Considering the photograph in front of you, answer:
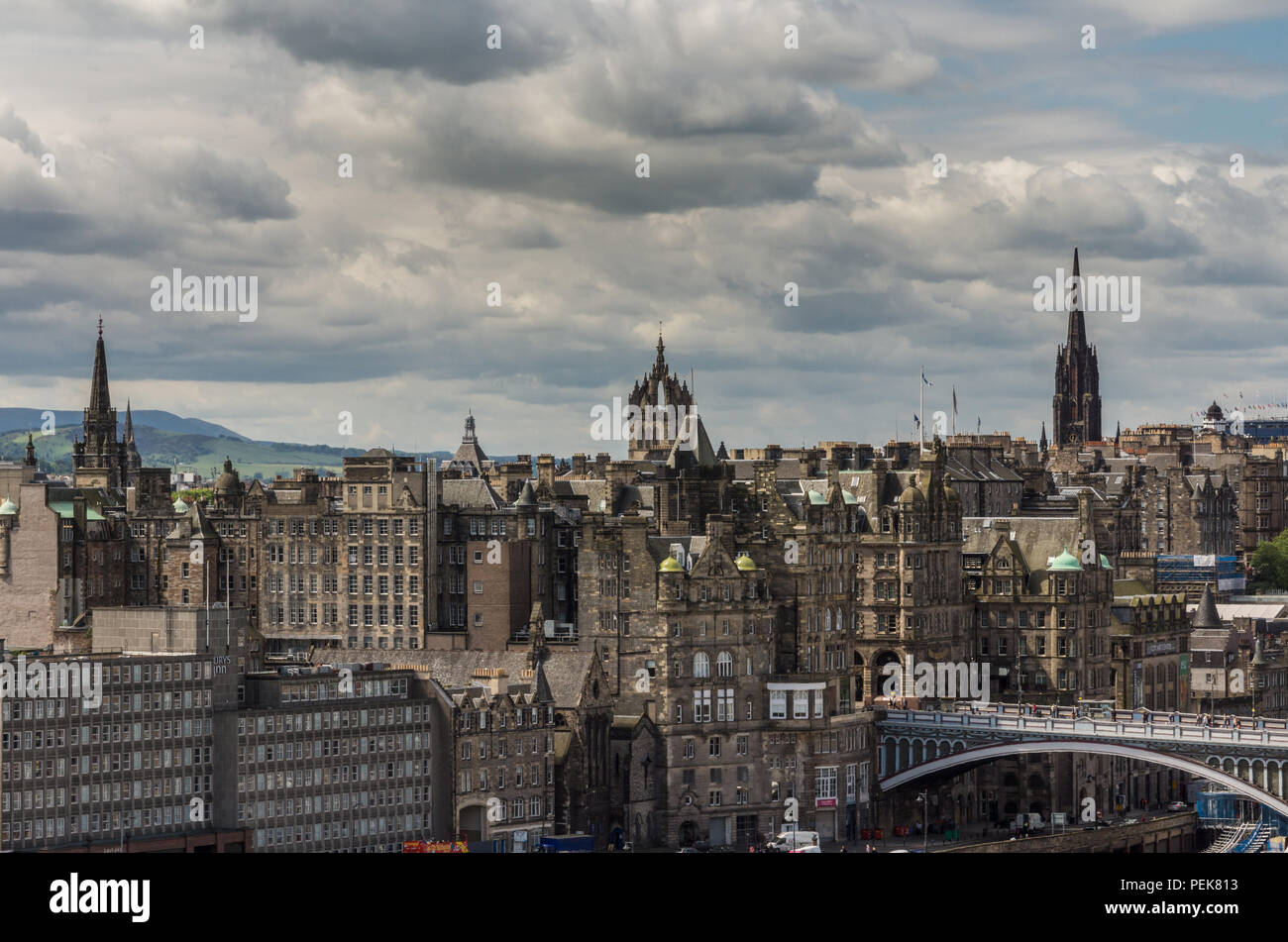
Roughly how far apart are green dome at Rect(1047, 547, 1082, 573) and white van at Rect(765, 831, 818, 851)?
1301 inches

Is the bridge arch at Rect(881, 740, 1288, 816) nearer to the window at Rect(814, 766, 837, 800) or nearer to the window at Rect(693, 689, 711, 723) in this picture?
the window at Rect(814, 766, 837, 800)

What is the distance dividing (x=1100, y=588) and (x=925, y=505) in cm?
1474

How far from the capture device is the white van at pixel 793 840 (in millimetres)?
121375

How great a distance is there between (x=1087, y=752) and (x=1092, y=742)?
148cm

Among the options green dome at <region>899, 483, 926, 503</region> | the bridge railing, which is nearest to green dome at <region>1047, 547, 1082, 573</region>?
green dome at <region>899, 483, 926, 503</region>

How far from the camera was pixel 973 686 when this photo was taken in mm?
146375

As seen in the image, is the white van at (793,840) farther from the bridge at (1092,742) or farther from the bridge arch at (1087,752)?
the bridge at (1092,742)

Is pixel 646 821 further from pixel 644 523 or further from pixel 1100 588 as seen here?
pixel 1100 588

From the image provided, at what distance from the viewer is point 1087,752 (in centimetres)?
12581

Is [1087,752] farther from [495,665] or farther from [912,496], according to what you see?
→ [495,665]

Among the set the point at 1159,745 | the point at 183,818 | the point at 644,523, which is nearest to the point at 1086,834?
the point at 1159,745

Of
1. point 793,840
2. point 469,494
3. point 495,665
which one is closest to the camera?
point 793,840

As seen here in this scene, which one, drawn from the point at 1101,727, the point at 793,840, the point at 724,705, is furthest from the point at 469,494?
the point at 1101,727

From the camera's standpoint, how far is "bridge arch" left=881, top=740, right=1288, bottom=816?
11950 centimetres
